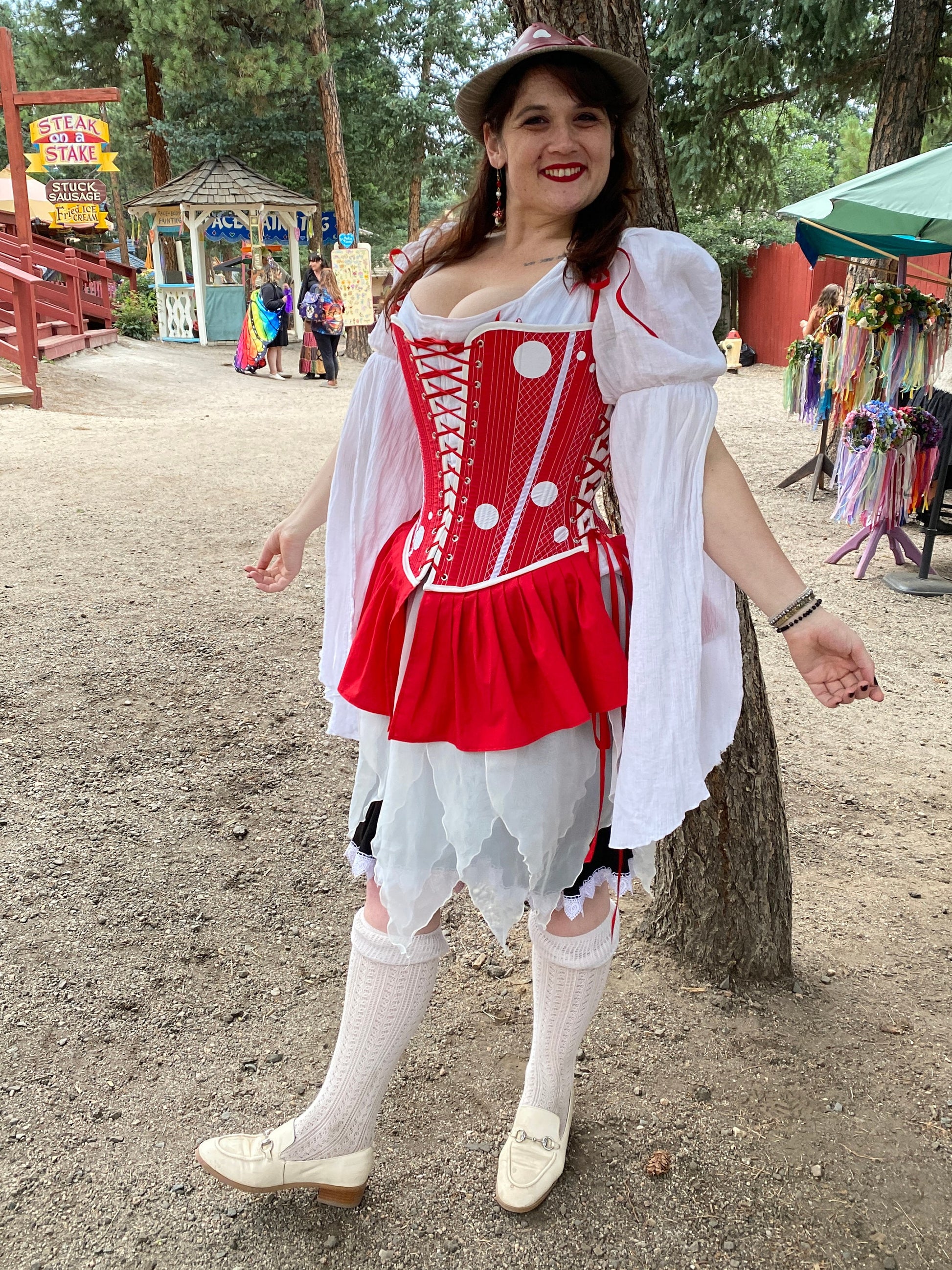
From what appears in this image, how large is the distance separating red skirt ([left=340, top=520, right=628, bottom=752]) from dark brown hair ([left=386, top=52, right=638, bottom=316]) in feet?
1.40

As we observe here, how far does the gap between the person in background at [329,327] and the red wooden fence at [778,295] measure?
769cm

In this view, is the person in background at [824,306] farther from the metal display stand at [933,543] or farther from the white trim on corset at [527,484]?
the white trim on corset at [527,484]

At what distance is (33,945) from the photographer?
2355 mm

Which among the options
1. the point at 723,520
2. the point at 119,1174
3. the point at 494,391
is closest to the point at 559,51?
the point at 494,391

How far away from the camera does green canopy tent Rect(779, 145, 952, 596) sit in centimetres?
541

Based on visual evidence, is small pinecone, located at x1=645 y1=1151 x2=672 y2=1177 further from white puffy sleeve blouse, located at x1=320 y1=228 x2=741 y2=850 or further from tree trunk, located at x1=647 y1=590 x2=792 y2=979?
white puffy sleeve blouse, located at x1=320 y1=228 x2=741 y2=850

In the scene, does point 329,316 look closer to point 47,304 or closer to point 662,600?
point 47,304

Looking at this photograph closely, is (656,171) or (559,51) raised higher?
(559,51)

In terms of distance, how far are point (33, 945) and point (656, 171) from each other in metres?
2.15

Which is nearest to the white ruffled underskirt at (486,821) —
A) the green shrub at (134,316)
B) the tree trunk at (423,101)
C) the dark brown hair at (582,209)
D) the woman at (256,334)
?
the dark brown hair at (582,209)

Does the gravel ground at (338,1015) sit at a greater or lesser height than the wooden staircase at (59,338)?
lesser

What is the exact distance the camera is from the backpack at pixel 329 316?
45.6 ft

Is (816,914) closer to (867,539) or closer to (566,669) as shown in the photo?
(566,669)

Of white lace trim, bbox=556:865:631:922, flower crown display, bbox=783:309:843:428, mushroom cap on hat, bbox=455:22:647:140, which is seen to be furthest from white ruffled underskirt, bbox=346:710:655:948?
flower crown display, bbox=783:309:843:428
